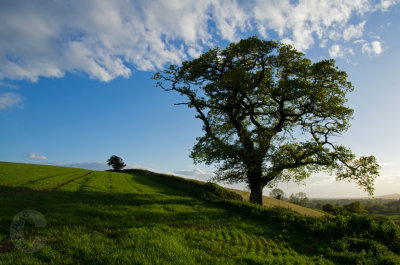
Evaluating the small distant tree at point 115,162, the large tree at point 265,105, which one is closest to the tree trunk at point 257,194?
the large tree at point 265,105

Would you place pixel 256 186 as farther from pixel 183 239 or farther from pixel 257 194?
pixel 183 239

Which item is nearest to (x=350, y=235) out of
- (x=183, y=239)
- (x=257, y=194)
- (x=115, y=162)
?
(x=183, y=239)

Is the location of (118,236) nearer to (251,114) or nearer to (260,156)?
(260,156)

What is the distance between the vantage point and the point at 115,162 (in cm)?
9962

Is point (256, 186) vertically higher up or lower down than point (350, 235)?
higher up

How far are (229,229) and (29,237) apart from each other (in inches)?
405

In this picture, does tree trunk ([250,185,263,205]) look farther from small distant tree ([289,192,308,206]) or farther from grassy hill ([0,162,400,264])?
small distant tree ([289,192,308,206])

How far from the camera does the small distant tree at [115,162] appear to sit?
99.2m

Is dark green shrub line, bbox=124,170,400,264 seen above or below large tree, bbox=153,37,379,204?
below

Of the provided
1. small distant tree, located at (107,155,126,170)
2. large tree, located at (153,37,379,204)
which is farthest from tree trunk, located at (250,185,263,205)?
small distant tree, located at (107,155,126,170)

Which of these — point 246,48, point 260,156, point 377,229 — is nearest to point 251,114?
point 260,156

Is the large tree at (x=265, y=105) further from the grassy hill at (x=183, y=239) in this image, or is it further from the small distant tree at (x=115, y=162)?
the small distant tree at (x=115, y=162)

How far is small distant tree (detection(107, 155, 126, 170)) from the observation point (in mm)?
99231

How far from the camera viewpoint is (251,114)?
27.8 m
